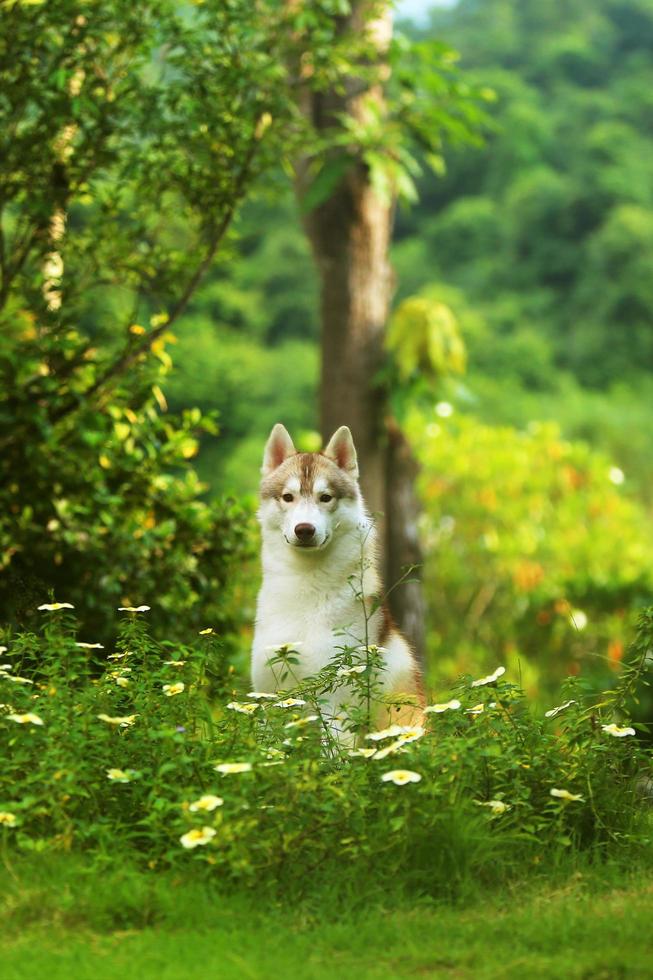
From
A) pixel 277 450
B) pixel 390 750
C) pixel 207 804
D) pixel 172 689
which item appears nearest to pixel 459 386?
pixel 277 450

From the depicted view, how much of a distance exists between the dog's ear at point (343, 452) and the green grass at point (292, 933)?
214 centimetres

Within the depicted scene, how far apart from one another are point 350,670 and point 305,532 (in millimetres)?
688

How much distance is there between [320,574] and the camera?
6.17 metres

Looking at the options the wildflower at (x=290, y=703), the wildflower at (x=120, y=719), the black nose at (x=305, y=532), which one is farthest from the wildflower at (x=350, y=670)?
the wildflower at (x=120, y=719)

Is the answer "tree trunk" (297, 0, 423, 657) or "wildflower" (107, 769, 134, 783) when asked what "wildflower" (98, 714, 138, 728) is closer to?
"wildflower" (107, 769, 134, 783)

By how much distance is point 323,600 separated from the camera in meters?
6.14

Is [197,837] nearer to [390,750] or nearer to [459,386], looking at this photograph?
[390,750]

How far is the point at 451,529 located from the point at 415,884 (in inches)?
560

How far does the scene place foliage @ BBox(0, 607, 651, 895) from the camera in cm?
473

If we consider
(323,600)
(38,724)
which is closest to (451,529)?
(323,600)

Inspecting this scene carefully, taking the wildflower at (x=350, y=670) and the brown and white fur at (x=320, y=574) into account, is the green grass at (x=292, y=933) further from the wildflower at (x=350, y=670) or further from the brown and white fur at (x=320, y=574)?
the brown and white fur at (x=320, y=574)

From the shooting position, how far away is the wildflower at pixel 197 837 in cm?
451

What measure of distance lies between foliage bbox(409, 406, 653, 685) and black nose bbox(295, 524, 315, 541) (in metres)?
10.7

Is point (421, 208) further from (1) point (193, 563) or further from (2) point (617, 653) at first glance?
(1) point (193, 563)
